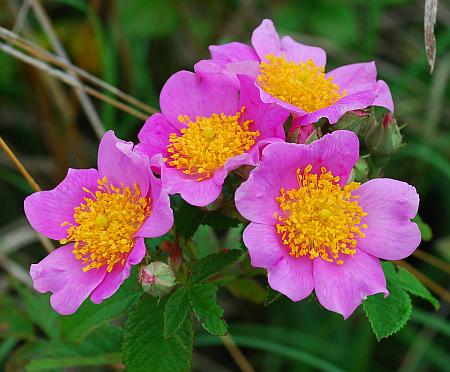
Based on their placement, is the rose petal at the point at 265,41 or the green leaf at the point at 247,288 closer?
the rose petal at the point at 265,41

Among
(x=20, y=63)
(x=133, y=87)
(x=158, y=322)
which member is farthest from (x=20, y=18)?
(x=158, y=322)

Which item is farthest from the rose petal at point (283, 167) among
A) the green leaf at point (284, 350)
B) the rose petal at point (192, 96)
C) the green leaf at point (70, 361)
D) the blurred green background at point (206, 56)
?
the blurred green background at point (206, 56)

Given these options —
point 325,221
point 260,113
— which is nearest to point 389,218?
point 325,221

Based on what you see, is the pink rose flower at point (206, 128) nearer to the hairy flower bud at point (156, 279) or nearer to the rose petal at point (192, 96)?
the rose petal at point (192, 96)

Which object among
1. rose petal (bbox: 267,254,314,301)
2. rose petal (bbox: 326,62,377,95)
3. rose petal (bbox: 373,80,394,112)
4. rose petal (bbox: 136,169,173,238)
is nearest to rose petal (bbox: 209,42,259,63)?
rose petal (bbox: 326,62,377,95)

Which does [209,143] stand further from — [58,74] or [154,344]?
[58,74]

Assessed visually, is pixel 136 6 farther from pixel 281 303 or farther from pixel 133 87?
pixel 281 303
